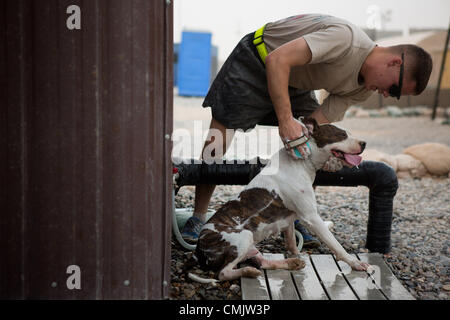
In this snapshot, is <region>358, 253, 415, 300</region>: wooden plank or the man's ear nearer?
<region>358, 253, 415, 300</region>: wooden plank

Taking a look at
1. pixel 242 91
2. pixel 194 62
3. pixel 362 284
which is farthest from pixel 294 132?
pixel 194 62

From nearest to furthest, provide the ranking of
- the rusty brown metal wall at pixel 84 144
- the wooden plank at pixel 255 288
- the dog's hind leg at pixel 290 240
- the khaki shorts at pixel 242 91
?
the rusty brown metal wall at pixel 84 144, the wooden plank at pixel 255 288, the dog's hind leg at pixel 290 240, the khaki shorts at pixel 242 91

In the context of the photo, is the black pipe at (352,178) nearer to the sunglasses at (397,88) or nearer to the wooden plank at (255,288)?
the sunglasses at (397,88)

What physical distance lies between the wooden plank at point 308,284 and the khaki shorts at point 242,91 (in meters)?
1.27

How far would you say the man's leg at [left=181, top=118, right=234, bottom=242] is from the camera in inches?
162

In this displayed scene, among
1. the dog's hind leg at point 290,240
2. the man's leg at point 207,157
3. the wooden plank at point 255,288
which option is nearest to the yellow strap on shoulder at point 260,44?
the man's leg at point 207,157

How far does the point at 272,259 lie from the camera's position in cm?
382

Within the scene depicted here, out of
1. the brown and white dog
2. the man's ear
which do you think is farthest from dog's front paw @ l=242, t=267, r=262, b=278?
the man's ear

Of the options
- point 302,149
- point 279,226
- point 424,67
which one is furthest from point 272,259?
point 424,67

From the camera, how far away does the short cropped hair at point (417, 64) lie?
11.2ft

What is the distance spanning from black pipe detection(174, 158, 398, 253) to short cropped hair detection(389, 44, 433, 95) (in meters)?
0.87

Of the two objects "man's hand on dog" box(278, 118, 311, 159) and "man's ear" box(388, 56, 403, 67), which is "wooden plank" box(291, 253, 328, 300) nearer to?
"man's hand on dog" box(278, 118, 311, 159)

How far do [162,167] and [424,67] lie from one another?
196 cm
